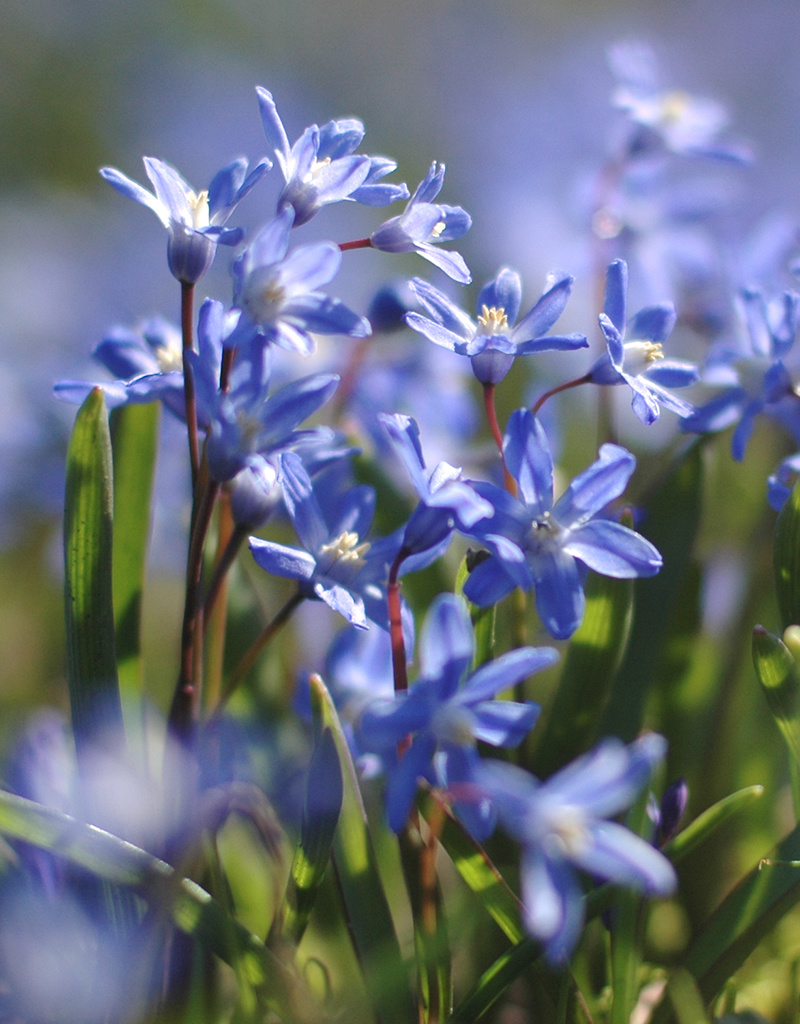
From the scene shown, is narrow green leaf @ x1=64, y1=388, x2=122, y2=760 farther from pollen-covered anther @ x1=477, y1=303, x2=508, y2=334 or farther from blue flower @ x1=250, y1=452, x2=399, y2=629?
pollen-covered anther @ x1=477, y1=303, x2=508, y2=334

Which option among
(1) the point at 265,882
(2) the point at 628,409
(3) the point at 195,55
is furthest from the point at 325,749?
(3) the point at 195,55

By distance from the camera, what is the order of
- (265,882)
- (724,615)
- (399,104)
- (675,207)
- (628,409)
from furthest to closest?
(399,104), (628,409), (724,615), (675,207), (265,882)

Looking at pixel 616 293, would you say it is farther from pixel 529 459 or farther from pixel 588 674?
pixel 588 674

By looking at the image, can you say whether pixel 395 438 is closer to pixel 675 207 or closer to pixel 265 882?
pixel 265 882

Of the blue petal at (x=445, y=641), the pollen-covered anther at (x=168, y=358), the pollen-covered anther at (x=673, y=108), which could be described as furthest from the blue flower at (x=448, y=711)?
the pollen-covered anther at (x=673, y=108)

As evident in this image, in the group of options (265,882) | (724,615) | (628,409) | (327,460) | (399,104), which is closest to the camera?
(327,460)

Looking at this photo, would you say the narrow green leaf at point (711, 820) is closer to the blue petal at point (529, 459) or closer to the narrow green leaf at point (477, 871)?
the narrow green leaf at point (477, 871)
